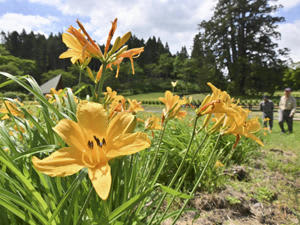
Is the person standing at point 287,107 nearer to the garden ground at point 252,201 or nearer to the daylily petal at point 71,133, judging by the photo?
the garden ground at point 252,201

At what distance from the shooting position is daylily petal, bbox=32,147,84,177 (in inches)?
17.5

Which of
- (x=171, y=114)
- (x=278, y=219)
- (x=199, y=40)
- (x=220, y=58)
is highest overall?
(x=199, y=40)

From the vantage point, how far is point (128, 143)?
0.53 meters

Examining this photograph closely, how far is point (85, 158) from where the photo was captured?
0.53 metres

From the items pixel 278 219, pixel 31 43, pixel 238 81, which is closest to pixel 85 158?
pixel 278 219

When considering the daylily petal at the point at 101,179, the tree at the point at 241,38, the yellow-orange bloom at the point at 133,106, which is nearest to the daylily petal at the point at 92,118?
the daylily petal at the point at 101,179

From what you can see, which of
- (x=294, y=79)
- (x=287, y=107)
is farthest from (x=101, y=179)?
(x=294, y=79)

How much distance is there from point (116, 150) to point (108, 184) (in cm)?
11

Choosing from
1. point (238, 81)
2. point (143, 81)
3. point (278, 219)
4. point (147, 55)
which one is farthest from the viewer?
point (147, 55)

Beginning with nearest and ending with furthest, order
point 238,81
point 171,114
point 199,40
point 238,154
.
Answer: point 171,114, point 238,154, point 238,81, point 199,40

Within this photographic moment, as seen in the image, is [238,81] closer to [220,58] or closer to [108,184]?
[220,58]

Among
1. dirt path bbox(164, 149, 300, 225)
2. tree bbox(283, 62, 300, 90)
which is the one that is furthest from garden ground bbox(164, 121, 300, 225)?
tree bbox(283, 62, 300, 90)

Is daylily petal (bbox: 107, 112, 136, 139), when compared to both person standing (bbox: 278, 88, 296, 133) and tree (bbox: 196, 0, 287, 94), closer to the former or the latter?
person standing (bbox: 278, 88, 296, 133)

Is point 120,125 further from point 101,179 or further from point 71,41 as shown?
point 71,41
